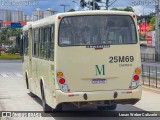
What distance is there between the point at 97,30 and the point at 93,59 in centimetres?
83

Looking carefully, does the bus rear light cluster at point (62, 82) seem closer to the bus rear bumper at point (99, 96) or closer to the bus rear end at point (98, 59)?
the bus rear end at point (98, 59)

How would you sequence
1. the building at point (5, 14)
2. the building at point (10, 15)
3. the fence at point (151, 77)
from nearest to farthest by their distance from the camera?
the fence at point (151, 77)
the building at point (5, 14)
the building at point (10, 15)

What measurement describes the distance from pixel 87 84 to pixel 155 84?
10.6 meters

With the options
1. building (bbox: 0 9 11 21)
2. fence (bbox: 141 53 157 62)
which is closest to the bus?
fence (bbox: 141 53 157 62)

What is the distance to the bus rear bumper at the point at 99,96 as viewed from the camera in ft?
37.3

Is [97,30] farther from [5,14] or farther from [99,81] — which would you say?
[5,14]

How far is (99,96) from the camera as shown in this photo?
1152 cm

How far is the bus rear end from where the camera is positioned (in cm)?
1152

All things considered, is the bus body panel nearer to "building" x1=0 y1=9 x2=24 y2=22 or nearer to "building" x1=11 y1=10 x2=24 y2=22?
"building" x1=0 y1=9 x2=24 y2=22

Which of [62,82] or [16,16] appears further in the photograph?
[16,16]

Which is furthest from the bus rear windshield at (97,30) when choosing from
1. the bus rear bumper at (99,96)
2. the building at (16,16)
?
the building at (16,16)

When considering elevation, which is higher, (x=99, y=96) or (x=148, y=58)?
(x=99, y=96)

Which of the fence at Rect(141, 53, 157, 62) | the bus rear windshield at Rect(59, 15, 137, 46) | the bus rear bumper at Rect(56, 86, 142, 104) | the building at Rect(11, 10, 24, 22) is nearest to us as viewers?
the bus rear bumper at Rect(56, 86, 142, 104)

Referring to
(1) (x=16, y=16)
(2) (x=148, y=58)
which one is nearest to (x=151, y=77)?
(2) (x=148, y=58)
